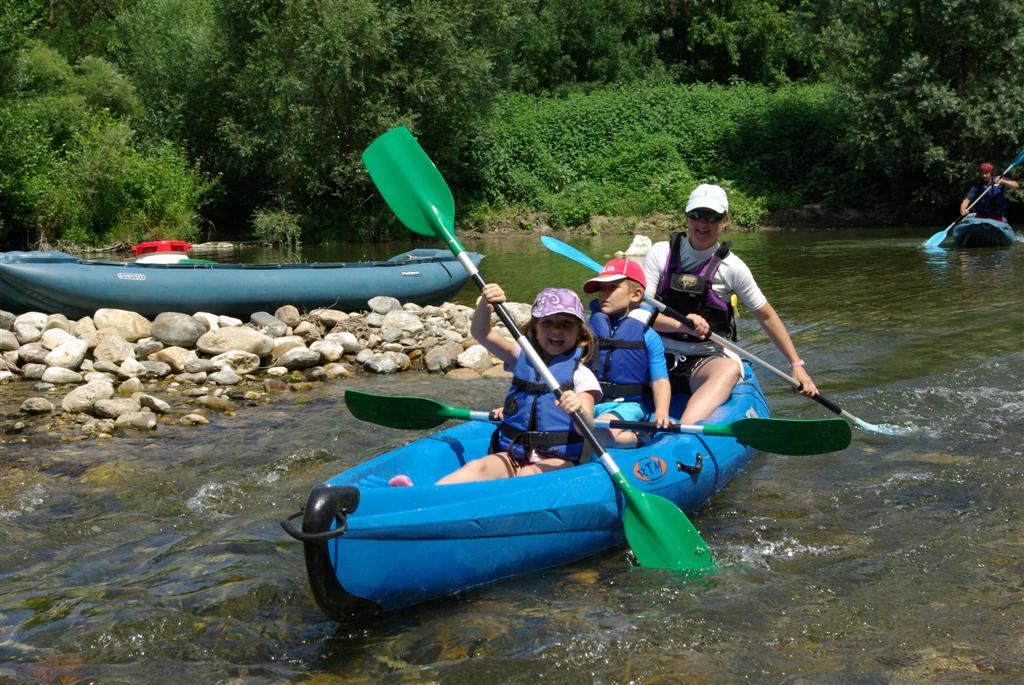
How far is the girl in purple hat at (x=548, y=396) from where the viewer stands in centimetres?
422

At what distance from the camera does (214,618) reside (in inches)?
141

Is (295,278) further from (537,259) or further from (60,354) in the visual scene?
(537,259)

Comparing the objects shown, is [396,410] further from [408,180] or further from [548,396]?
[408,180]

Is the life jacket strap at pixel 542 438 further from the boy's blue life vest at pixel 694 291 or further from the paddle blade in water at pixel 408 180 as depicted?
the paddle blade in water at pixel 408 180

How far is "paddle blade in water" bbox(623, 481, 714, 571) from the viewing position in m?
3.99

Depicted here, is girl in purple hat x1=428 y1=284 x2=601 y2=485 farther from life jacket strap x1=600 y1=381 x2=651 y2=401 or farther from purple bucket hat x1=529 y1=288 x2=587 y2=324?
life jacket strap x1=600 y1=381 x2=651 y2=401

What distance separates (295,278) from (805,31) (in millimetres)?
23387

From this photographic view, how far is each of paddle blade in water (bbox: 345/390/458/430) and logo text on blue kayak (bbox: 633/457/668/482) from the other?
0.93 m

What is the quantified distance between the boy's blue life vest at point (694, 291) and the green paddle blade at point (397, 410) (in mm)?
1270

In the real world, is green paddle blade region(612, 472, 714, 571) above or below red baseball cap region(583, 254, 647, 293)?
below

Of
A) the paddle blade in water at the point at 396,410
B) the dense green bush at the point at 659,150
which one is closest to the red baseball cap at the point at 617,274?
the paddle blade in water at the point at 396,410

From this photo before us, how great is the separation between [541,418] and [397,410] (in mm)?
820

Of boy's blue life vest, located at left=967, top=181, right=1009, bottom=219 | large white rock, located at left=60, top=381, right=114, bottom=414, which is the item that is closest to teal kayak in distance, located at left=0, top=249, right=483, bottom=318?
large white rock, located at left=60, top=381, right=114, bottom=414

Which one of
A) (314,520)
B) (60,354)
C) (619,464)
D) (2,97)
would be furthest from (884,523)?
(2,97)
